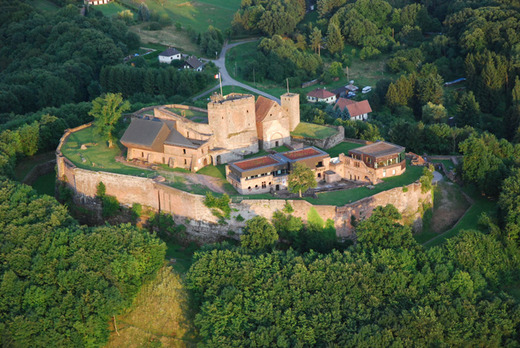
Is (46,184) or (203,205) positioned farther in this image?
(46,184)

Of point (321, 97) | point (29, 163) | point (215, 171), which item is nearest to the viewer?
point (215, 171)

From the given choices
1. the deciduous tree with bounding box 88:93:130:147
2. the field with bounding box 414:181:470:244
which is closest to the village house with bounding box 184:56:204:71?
the deciduous tree with bounding box 88:93:130:147

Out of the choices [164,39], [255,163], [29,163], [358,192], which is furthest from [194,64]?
[358,192]

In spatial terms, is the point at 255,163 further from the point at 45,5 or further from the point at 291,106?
the point at 45,5

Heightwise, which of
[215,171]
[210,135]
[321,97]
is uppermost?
[210,135]

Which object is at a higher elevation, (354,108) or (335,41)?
(335,41)

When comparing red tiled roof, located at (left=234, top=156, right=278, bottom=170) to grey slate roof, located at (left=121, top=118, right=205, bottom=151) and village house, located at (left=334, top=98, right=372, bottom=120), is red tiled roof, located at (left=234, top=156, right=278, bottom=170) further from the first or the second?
village house, located at (left=334, top=98, right=372, bottom=120)

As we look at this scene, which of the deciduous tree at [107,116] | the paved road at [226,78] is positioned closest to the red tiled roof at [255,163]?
the deciduous tree at [107,116]

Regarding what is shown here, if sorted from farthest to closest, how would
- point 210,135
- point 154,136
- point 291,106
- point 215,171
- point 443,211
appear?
point 291,106, point 210,135, point 154,136, point 215,171, point 443,211
